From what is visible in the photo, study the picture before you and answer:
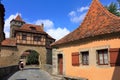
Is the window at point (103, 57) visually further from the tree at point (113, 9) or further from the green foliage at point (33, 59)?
the green foliage at point (33, 59)

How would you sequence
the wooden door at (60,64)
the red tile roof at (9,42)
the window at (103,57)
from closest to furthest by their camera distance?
1. the window at (103,57)
2. the wooden door at (60,64)
3. the red tile roof at (9,42)

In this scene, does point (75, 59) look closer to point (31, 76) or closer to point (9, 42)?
point (31, 76)

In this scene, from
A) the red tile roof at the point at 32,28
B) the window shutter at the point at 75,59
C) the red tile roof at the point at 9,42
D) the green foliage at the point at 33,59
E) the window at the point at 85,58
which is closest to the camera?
the window at the point at 85,58

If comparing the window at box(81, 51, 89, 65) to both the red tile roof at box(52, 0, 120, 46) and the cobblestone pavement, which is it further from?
the cobblestone pavement

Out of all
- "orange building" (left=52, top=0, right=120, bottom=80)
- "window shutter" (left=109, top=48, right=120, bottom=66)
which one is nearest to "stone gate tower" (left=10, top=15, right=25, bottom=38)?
"orange building" (left=52, top=0, right=120, bottom=80)

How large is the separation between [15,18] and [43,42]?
76.9 ft

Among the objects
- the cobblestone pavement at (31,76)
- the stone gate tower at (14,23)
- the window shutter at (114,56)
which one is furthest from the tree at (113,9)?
the stone gate tower at (14,23)

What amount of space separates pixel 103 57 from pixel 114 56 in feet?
3.90

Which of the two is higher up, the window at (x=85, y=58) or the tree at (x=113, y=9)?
the tree at (x=113, y=9)

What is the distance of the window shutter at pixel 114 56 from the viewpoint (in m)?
12.2

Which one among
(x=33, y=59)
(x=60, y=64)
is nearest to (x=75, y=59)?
(x=60, y=64)

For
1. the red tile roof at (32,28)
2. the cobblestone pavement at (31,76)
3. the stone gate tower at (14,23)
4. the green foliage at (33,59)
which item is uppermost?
the stone gate tower at (14,23)

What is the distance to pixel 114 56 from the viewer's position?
12.4 meters

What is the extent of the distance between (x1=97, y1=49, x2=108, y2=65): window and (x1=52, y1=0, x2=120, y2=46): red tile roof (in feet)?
3.88
